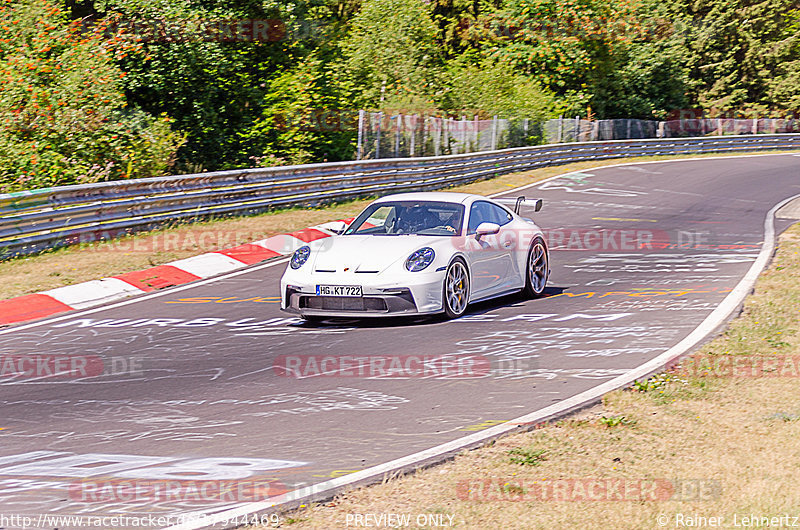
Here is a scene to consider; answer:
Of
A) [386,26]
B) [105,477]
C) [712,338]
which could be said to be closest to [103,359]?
[105,477]

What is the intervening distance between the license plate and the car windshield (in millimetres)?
1351

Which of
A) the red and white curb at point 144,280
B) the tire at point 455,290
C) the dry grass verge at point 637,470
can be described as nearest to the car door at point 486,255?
the tire at point 455,290

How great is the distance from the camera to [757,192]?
2692cm

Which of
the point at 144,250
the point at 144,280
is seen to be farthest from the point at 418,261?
the point at 144,250

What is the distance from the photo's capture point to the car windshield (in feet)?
35.3

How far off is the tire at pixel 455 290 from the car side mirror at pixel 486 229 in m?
0.50

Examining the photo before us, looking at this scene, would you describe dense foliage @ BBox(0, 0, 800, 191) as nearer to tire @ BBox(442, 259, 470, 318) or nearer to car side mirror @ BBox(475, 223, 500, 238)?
car side mirror @ BBox(475, 223, 500, 238)

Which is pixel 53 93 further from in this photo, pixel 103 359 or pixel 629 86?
pixel 629 86

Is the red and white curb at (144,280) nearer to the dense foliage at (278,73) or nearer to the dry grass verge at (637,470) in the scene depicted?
the dense foliage at (278,73)

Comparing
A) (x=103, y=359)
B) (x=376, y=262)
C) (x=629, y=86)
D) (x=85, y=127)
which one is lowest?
(x=103, y=359)

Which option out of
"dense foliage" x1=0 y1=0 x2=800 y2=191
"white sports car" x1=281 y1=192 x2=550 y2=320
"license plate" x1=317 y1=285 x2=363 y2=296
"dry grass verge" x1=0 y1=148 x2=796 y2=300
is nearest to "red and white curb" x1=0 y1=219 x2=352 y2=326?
"dry grass verge" x1=0 y1=148 x2=796 y2=300

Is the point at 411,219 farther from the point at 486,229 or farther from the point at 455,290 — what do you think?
the point at 455,290

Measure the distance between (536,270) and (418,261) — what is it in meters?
2.65

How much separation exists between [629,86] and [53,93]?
3679 cm
